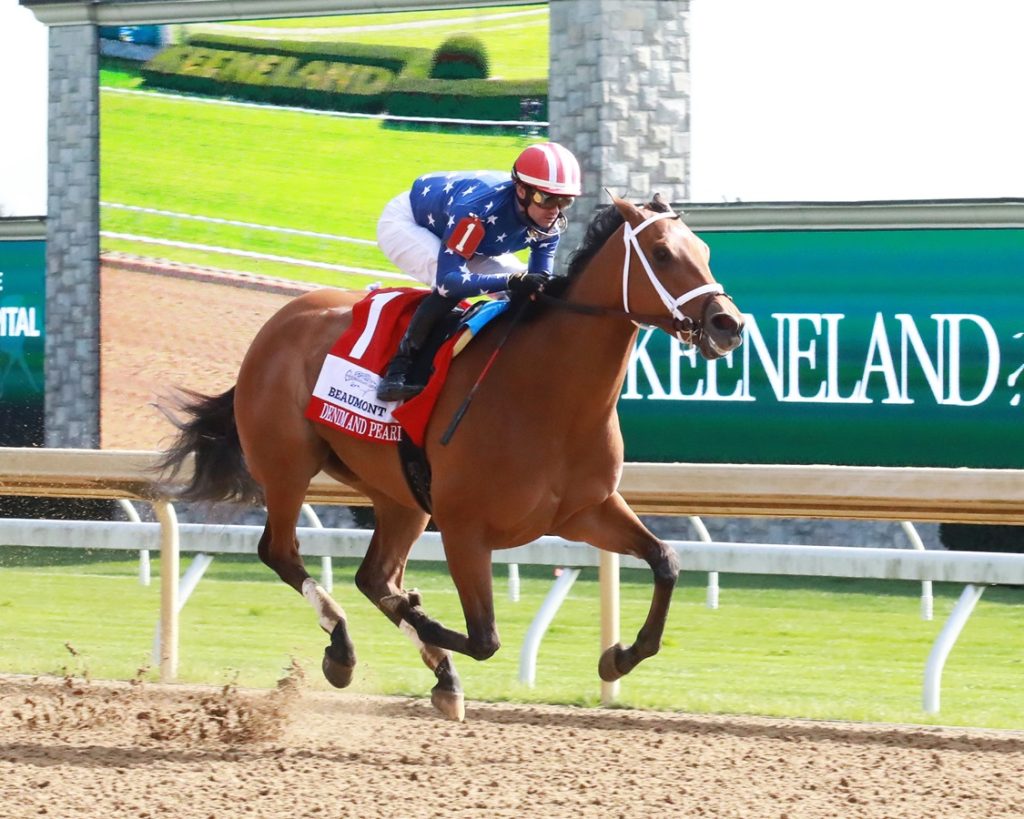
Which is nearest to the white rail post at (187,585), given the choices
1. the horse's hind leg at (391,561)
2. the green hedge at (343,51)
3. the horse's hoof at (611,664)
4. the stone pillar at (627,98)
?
the horse's hind leg at (391,561)

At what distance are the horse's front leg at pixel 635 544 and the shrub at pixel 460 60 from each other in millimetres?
8369

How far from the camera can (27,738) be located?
523cm

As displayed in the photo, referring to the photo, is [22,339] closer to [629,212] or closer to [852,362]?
[852,362]

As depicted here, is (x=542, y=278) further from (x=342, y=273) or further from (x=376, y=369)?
(x=342, y=273)

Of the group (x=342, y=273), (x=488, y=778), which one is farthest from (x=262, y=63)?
(x=488, y=778)

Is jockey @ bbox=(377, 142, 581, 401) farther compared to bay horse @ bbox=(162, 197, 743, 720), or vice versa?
jockey @ bbox=(377, 142, 581, 401)

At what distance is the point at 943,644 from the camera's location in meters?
5.59

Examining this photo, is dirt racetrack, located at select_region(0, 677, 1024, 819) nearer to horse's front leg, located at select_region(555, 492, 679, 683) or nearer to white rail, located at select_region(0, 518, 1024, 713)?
horse's front leg, located at select_region(555, 492, 679, 683)

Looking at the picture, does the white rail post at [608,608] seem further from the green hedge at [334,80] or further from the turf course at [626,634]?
the green hedge at [334,80]

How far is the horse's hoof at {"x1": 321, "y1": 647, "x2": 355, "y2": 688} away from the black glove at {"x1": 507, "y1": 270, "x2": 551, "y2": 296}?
60.5 inches

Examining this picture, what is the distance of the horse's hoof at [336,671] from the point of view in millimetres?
5609

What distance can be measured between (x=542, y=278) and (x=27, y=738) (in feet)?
7.55

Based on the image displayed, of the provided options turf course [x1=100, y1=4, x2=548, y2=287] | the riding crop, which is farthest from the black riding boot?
turf course [x1=100, y1=4, x2=548, y2=287]

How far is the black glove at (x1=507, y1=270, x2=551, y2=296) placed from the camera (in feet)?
16.5
